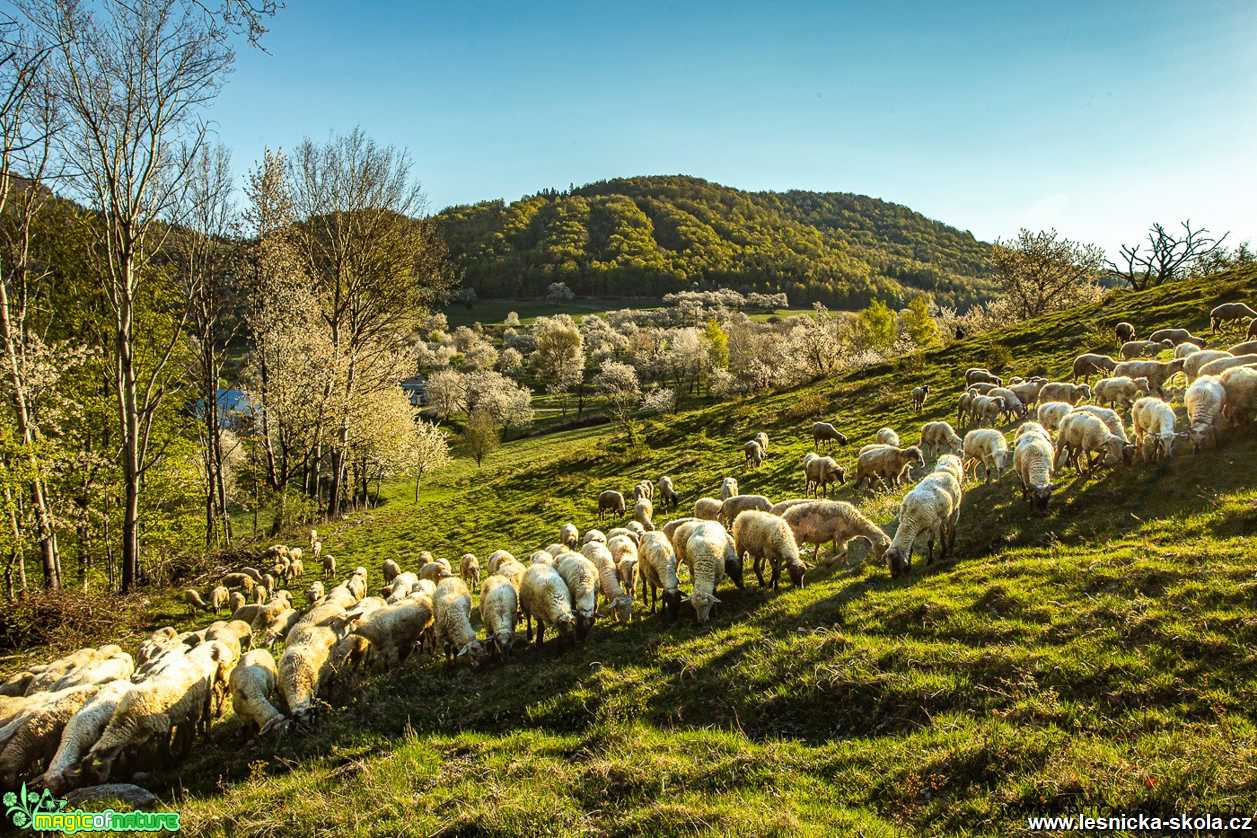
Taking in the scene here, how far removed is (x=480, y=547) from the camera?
25.1m

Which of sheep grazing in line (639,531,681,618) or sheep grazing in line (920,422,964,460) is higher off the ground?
sheep grazing in line (920,422,964,460)

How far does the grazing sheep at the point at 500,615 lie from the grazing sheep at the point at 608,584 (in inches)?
43.5

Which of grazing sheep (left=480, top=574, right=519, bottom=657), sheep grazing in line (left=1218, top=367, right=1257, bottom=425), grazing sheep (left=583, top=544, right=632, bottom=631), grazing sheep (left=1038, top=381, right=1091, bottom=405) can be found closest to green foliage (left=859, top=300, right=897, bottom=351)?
grazing sheep (left=1038, top=381, right=1091, bottom=405)

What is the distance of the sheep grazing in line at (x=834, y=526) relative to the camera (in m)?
11.5

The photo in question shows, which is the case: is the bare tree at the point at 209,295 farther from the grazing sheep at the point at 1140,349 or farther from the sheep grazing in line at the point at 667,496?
the grazing sheep at the point at 1140,349

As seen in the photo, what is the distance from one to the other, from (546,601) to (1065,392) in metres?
19.2

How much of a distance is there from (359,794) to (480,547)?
61.3 ft

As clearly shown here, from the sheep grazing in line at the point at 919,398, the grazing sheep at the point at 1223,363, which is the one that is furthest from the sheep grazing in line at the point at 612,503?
the grazing sheep at the point at 1223,363

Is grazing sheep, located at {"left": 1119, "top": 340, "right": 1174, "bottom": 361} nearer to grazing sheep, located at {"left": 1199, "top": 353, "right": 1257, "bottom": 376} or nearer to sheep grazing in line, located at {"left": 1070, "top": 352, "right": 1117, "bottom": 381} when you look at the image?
sheep grazing in line, located at {"left": 1070, "top": 352, "right": 1117, "bottom": 381}

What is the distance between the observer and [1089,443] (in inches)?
471

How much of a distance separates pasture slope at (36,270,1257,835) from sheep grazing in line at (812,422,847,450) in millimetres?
13062

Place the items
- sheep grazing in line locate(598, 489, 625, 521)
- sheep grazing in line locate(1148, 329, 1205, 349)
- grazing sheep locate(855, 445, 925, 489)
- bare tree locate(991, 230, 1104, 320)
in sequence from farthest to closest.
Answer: bare tree locate(991, 230, 1104, 320), sheep grazing in line locate(598, 489, 625, 521), sheep grazing in line locate(1148, 329, 1205, 349), grazing sheep locate(855, 445, 925, 489)

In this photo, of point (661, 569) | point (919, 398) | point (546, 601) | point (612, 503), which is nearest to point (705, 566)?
point (661, 569)

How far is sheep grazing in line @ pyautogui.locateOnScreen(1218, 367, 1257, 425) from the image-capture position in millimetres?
11367
